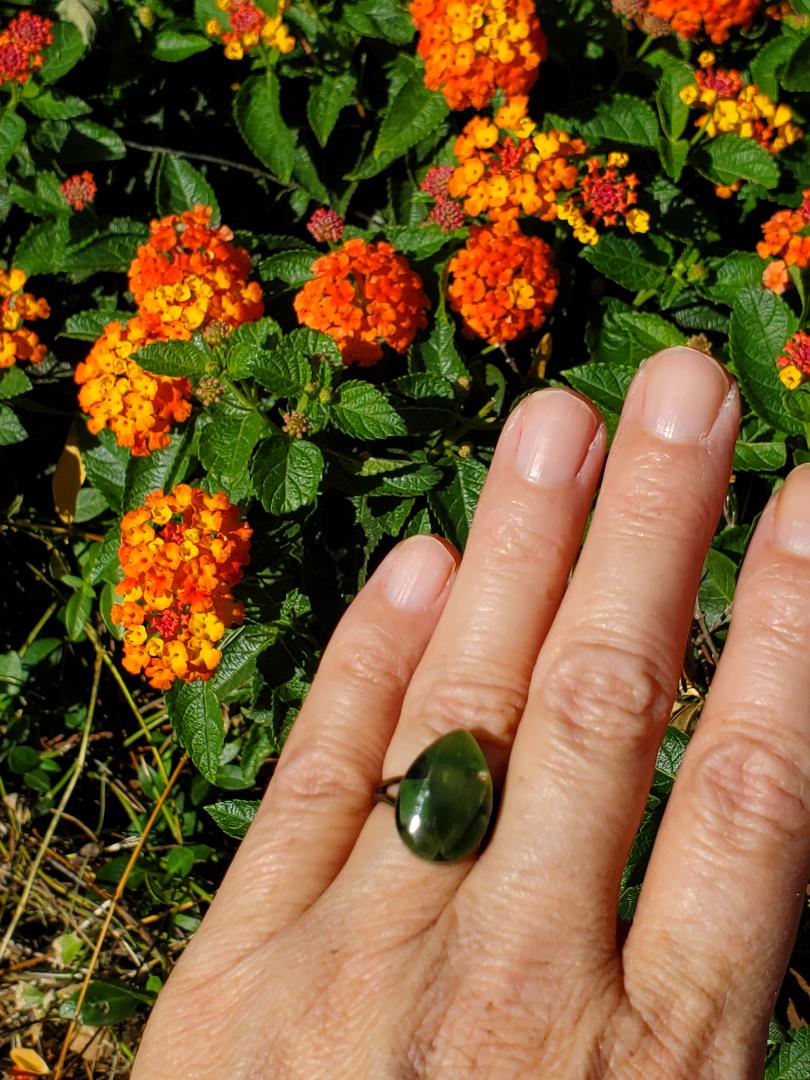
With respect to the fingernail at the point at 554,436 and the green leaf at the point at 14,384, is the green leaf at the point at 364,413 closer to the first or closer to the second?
the fingernail at the point at 554,436

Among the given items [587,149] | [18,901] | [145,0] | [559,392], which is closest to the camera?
[559,392]

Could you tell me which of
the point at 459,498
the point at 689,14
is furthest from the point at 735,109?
the point at 459,498

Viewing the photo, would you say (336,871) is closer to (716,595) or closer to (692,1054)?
(692,1054)

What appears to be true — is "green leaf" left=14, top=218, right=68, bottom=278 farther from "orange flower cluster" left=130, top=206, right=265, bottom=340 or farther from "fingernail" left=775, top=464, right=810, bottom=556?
"fingernail" left=775, top=464, right=810, bottom=556

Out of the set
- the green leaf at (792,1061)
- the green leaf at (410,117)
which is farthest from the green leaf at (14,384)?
the green leaf at (792,1061)

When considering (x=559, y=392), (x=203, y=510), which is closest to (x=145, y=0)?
(x=203, y=510)

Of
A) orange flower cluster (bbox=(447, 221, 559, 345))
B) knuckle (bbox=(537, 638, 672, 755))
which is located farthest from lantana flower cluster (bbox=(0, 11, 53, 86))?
knuckle (bbox=(537, 638, 672, 755))
